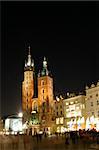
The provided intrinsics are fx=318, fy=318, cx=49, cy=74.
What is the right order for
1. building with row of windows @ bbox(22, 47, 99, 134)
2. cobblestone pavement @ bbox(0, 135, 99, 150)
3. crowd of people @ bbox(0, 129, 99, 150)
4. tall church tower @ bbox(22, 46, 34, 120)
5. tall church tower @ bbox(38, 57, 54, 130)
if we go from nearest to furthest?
cobblestone pavement @ bbox(0, 135, 99, 150)
crowd of people @ bbox(0, 129, 99, 150)
building with row of windows @ bbox(22, 47, 99, 134)
tall church tower @ bbox(38, 57, 54, 130)
tall church tower @ bbox(22, 46, 34, 120)

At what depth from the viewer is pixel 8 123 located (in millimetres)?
90312

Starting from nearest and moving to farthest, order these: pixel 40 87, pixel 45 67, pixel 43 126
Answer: pixel 43 126 → pixel 40 87 → pixel 45 67

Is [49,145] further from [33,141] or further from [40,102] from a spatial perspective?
[40,102]

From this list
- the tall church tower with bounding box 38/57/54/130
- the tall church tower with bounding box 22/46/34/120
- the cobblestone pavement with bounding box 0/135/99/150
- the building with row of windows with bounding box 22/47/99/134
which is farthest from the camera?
the tall church tower with bounding box 22/46/34/120

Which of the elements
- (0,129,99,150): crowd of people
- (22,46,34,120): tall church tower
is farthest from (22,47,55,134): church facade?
(0,129,99,150): crowd of people

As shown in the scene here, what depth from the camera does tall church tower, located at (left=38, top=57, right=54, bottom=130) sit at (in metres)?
82.5

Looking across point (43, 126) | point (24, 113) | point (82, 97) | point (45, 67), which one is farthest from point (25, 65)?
point (82, 97)

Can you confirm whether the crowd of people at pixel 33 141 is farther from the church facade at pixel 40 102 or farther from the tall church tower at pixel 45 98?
the tall church tower at pixel 45 98

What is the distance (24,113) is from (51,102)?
11.3 meters

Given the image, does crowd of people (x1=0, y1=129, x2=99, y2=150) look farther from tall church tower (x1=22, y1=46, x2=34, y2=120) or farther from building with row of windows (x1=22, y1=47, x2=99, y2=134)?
tall church tower (x1=22, y1=46, x2=34, y2=120)

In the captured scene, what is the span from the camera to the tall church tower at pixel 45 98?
82.5m

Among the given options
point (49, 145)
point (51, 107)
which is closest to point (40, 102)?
point (51, 107)

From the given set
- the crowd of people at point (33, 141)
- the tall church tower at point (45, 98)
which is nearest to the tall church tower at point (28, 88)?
the tall church tower at point (45, 98)

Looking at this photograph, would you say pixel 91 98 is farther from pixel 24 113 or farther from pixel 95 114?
pixel 24 113
